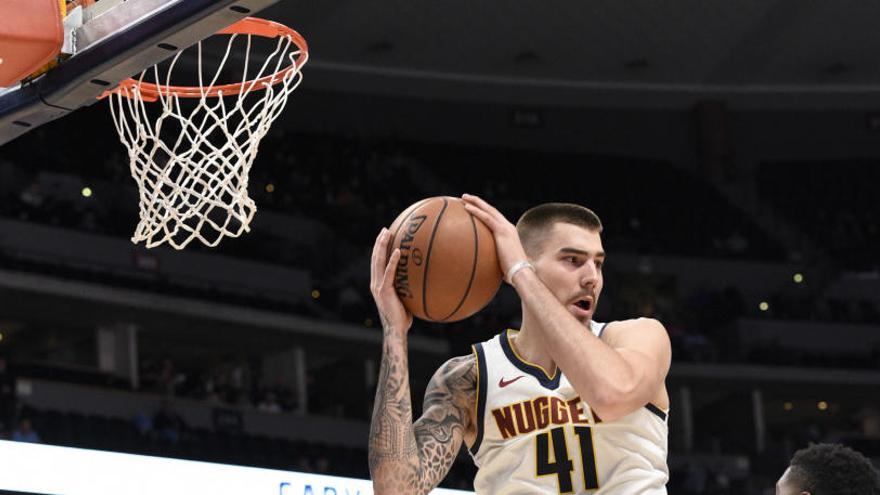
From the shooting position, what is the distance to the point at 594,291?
2941 millimetres

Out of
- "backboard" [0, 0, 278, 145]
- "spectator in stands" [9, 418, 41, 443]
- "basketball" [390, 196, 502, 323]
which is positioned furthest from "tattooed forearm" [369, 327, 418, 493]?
"spectator in stands" [9, 418, 41, 443]

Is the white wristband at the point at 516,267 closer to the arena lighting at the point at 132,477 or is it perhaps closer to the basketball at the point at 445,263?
the basketball at the point at 445,263

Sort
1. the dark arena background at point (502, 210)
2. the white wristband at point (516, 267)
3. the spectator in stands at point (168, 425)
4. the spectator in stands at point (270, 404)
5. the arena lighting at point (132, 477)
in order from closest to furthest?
1. the white wristband at point (516, 267)
2. the arena lighting at point (132, 477)
3. the spectator in stands at point (168, 425)
4. the dark arena background at point (502, 210)
5. the spectator in stands at point (270, 404)

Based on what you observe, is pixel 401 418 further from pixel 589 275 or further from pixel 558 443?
pixel 589 275

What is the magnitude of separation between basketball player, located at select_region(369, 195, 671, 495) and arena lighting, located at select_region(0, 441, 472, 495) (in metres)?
4.73

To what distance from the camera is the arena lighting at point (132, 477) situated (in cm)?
722

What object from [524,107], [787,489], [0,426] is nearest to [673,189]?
[524,107]

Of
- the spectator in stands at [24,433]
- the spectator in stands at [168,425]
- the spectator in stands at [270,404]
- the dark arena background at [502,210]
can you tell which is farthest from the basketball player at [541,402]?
the spectator in stands at [270,404]

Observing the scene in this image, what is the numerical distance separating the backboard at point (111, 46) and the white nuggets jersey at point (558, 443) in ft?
3.93

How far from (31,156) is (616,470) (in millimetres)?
13684

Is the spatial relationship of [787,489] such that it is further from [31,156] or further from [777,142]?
Result: [777,142]

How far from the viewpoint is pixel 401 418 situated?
2.96 metres

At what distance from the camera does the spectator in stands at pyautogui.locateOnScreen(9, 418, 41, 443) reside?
10.8m

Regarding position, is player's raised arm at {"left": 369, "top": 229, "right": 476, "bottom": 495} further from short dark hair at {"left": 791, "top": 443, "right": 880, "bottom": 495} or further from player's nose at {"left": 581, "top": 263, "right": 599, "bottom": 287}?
short dark hair at {"left": 791, "top": 443, "right": 880, "bottom": 495}
